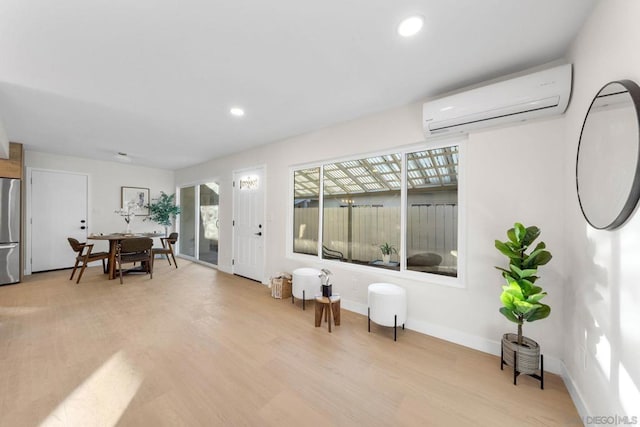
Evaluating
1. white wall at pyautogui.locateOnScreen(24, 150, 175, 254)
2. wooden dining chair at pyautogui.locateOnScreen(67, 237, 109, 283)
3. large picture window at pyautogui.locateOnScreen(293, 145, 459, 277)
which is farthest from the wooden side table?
white wall at pyautogui.locateOnScreen(24, 150, 175, 254)

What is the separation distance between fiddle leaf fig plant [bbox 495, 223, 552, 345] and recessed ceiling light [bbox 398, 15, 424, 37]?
1.56m

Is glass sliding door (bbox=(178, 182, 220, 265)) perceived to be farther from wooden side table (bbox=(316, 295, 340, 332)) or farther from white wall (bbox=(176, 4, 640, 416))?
white wall (bbox=(176, 4, 640, 416))

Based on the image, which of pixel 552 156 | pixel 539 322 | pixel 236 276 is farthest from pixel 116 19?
pixel 236 276

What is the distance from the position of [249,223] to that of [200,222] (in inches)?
99.4

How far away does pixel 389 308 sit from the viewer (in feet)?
7.81

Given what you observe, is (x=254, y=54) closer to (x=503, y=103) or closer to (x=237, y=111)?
(x=237, y=111)

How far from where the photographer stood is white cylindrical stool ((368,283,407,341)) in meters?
2.38

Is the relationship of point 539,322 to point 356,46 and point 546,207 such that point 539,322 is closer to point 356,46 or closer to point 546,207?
point 546,207

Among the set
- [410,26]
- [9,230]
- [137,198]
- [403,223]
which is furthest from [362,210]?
[137,198]

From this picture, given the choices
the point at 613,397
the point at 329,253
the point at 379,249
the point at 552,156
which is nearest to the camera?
the point at 613,397

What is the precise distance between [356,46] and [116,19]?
5.16 ft

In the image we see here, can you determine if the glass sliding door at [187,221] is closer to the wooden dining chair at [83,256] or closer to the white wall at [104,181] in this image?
the white wall at [104,181]

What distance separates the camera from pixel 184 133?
3650 mm

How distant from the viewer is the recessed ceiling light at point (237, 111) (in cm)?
281
